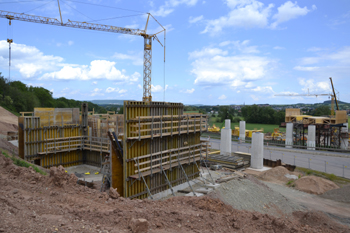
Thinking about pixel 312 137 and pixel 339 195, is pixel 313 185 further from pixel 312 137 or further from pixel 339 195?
pixel 312 137

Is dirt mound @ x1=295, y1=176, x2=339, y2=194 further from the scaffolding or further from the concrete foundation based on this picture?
the concrete foundation

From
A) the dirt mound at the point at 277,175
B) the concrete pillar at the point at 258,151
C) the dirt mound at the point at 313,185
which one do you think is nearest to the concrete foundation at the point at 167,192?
the dirt mound at the point at 313,185

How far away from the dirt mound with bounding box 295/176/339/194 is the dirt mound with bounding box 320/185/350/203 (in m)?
A: 0.91

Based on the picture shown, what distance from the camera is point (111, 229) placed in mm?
7195

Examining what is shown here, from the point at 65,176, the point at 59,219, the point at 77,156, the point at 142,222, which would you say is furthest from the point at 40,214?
the point at 77,156

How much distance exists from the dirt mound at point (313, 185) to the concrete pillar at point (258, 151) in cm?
668

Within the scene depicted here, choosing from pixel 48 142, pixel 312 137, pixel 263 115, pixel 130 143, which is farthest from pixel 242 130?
pixel 263 115

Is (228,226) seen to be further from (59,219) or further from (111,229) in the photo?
(59,219)

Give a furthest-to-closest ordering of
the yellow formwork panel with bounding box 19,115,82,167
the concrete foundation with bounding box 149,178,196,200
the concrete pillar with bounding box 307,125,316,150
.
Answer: the concrete pillar with bounding box 307,125,316,150 < the yellow formwork panel with bounding box 19,115,82,167 < the concrete foundation with bounding box 149,178,196,200

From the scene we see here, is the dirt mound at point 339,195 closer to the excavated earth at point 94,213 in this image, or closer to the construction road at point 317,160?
the construction road at point 317,160

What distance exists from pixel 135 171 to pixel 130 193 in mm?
1211

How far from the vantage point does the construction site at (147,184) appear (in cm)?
816

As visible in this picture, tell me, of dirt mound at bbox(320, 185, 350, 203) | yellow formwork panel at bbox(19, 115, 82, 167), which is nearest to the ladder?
yellow formwork panel at bbox(19, 115, 82, 167)

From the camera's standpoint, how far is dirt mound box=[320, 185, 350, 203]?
1920 centimetres
